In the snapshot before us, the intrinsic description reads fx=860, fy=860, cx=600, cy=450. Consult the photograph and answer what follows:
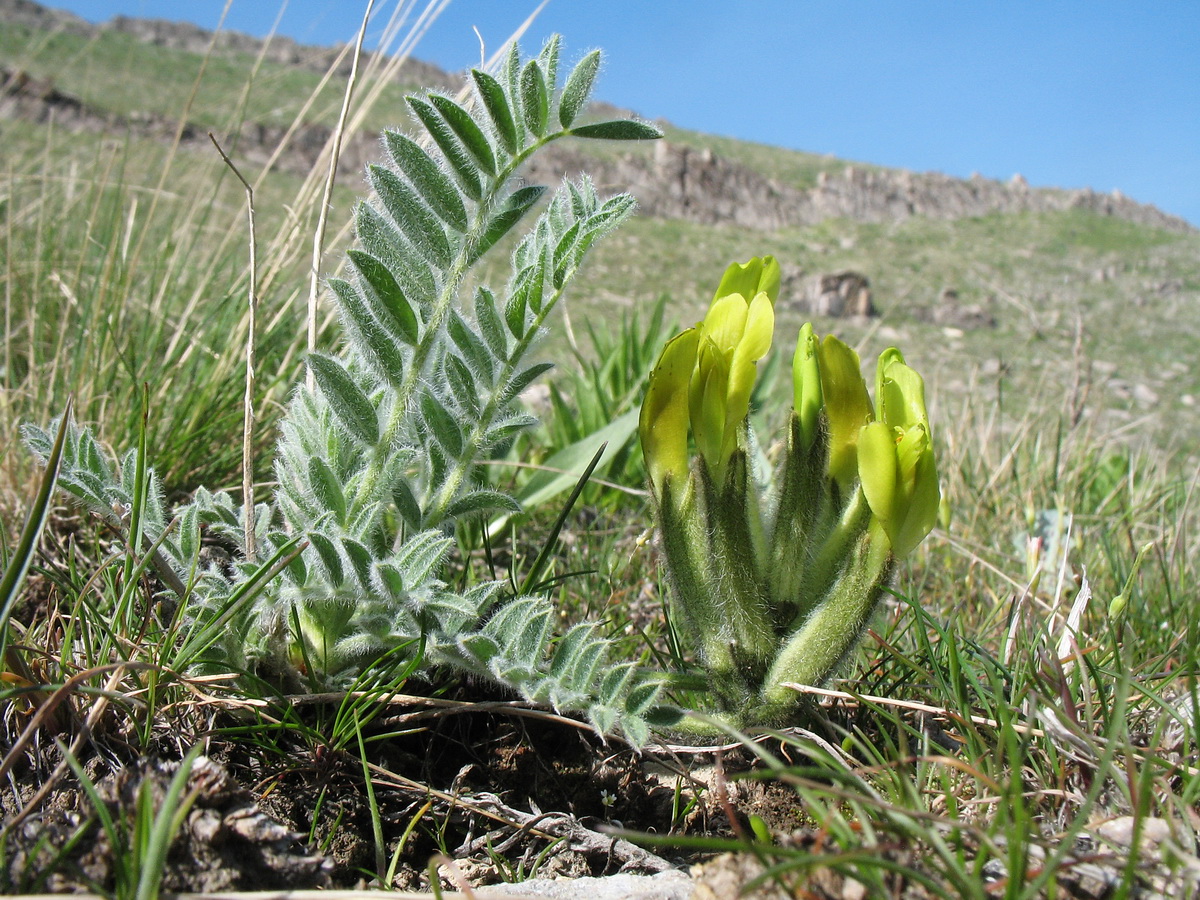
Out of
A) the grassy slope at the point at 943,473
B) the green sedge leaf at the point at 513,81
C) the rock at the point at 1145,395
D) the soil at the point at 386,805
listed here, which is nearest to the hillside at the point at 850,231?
the rock at the point at 1145,395

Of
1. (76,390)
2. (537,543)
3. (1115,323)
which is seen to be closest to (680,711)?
(537,543)

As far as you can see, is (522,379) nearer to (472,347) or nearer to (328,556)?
(472,347)

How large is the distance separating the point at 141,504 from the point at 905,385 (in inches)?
38.6

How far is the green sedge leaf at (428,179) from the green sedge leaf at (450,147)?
0.02m

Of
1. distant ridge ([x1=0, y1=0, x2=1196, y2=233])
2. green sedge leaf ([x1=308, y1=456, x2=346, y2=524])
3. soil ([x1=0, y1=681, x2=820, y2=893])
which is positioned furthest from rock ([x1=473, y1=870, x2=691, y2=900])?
distant ridge ([x1=0, y1=0, x2=1196, y2=233])

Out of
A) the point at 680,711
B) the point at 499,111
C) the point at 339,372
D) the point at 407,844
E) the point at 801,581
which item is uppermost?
the point at 499,111

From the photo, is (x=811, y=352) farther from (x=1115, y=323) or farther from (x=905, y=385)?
(x=1115, y=323)

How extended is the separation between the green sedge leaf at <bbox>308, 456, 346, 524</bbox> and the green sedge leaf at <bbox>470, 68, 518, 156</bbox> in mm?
456

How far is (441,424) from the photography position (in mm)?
1114

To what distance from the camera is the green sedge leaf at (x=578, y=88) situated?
1055mm

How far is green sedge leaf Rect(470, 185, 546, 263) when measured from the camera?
110 cm

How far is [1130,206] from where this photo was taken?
34.5 metres

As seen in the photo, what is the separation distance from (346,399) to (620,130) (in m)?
0.49

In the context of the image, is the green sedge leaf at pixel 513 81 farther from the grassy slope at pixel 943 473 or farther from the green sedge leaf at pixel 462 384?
the grassy slope at pixel 943 473
